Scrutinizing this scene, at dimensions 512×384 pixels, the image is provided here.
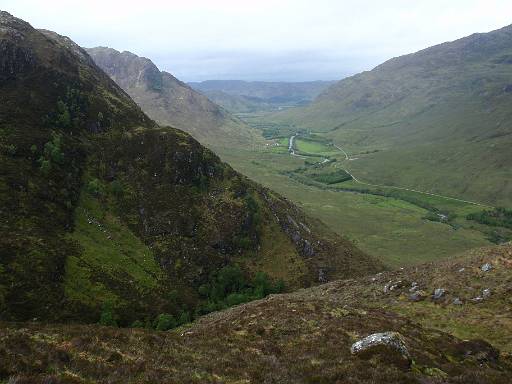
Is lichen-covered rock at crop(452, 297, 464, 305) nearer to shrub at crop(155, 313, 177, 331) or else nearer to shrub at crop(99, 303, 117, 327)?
shrub at crop(155, 313, 177, 331)

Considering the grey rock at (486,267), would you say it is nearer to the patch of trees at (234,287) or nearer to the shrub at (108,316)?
the patch of trees at (234,287)

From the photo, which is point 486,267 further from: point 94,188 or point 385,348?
point 94,188

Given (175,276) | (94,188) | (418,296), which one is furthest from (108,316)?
(418,296)

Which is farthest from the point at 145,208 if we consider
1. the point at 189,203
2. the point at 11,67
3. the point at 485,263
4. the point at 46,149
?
the point at 485,263

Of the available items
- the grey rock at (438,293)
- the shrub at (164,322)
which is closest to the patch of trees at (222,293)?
the shrub at (164,322)

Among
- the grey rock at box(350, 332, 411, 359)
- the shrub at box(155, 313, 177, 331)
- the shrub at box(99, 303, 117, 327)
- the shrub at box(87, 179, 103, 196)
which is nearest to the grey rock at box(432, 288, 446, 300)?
the grey rock at box(350, 332, 411, 359)
